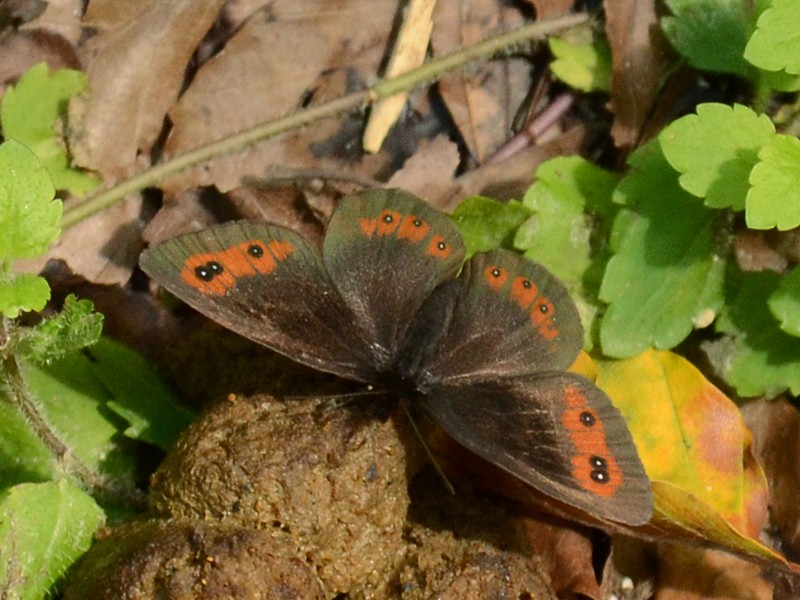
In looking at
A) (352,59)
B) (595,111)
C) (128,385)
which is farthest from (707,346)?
(128,385)

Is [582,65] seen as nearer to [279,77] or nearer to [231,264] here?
[279,77]

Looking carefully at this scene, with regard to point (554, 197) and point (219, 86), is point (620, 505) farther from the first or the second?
point (219, 86)

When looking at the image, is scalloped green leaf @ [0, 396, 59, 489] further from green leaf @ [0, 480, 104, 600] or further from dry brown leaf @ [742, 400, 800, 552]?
dry brown leaf @ [742, 400, 800, 552]

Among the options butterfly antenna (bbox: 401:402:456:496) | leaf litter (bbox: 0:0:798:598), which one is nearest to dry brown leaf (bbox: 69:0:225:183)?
leaf litter (bbox: 0:0:798:598)

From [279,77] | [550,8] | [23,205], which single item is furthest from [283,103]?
[23,205]

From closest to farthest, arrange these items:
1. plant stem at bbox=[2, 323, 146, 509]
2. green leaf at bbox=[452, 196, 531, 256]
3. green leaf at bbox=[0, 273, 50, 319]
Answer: green leaf at bbox=[0, 273, 50, 319] < plant stem at bbox=[2, 323, 146, 509] < green leaf at bbox=[452, 196, 531, 256]

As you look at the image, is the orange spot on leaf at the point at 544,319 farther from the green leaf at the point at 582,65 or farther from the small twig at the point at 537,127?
the green leaf at the point at 582,65

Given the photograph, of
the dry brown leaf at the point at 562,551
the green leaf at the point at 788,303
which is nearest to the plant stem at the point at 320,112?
the green leaf at the point at 788,303
